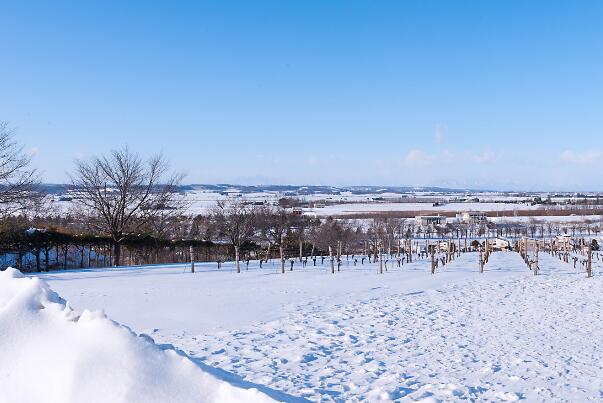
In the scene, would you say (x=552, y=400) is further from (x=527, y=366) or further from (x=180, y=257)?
(x=180, y=257)

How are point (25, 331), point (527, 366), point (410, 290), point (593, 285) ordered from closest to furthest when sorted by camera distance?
point (25, 331) → point (527, 366) → point (410, 290) → point (593, 285)

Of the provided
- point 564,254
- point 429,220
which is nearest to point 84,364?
point 564,254

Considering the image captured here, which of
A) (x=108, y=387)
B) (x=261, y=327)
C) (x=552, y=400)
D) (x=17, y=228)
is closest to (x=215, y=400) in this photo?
(x=108, y=387)

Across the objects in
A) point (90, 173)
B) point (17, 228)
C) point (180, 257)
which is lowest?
point (180, 257)

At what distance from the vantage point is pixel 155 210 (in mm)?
29875

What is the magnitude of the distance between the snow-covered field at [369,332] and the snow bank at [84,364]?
9.9 inches

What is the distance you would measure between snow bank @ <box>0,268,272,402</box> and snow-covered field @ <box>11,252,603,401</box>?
253 millimetres

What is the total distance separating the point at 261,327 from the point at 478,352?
382 centimetres

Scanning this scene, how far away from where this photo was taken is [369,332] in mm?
9516

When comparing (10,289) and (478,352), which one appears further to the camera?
(478,352)

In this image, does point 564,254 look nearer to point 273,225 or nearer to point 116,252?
point 273,225

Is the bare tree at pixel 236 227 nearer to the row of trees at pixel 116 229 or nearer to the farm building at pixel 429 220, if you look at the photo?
the row of trees at pixel 116 229

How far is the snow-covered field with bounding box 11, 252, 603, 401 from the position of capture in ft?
21.4

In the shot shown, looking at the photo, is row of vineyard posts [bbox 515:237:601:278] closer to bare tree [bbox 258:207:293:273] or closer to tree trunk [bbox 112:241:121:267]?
bare tree [bbox 258:207:293:273]
